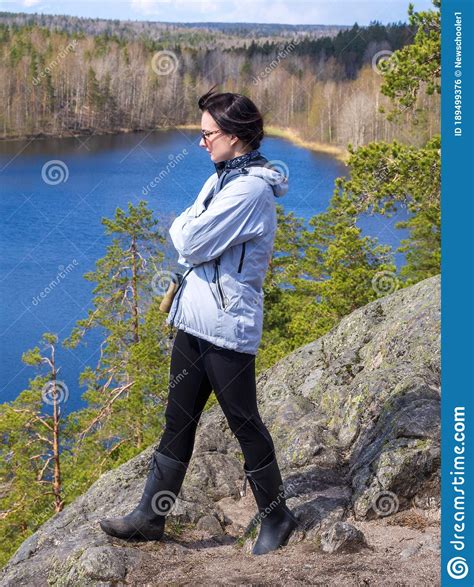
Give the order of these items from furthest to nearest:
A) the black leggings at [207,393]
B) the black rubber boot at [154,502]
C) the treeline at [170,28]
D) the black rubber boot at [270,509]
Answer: the treeline at [170,28]
the black rubber boot at [154,502]
the black rubber boot at [270,509]
the black leggings at [207,393]

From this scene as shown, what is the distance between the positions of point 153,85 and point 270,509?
74929 millimetres

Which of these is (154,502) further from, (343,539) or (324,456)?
(324,456)

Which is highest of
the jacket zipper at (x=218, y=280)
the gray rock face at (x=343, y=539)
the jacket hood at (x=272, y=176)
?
the jacket hood at (x=272, y=176)

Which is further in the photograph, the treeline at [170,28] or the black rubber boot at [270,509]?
the treeline at [170,28]

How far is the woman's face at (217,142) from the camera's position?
3514 mm

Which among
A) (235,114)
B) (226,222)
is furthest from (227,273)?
(235,114)

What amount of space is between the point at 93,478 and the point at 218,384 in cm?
1272

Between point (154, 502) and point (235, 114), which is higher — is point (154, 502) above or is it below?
below

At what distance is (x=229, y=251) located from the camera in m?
3.54

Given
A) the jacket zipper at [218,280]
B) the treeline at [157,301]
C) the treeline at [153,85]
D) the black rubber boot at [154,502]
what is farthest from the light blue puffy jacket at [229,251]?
the treeline at [153,85]

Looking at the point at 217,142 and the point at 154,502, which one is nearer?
the point at 217,142

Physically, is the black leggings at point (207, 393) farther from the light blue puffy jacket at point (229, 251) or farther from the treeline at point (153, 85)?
the treeline at point (153, 85)

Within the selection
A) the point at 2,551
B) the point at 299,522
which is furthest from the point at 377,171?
the point at 2,551

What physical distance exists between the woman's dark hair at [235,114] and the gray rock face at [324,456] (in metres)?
1.85
